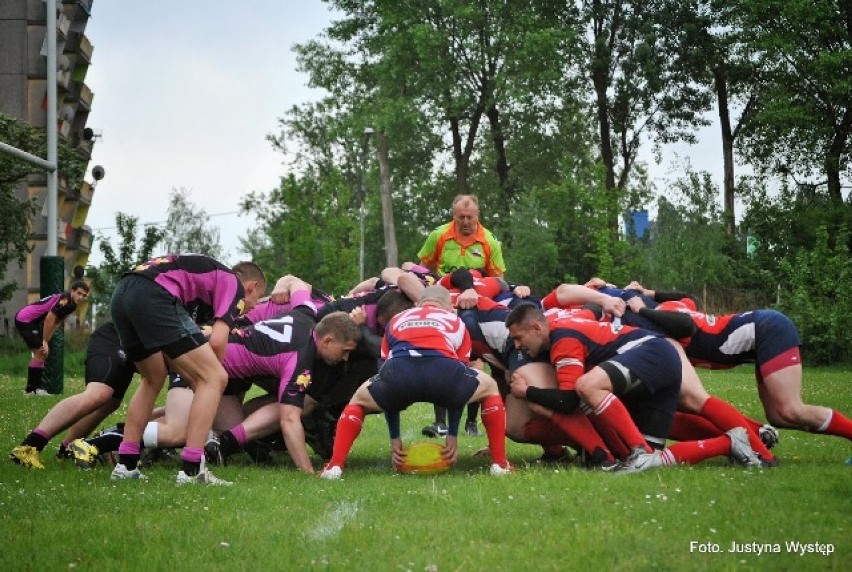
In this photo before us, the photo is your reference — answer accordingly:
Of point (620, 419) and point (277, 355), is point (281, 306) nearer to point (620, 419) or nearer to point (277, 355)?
point (277, 355)

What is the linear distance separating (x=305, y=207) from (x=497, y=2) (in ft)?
40.9

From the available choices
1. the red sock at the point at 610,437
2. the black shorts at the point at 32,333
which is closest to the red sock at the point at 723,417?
the red sock at the point at 610,437

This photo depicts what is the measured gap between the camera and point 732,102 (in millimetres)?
49938

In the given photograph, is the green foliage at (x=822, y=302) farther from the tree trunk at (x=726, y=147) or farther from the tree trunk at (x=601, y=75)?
the tree trunk at (x=601, y=75)

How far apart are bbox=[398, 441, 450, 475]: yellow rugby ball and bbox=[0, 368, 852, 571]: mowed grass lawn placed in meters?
0.12

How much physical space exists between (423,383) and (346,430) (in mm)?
817

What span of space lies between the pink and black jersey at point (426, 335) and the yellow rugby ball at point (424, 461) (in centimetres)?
84

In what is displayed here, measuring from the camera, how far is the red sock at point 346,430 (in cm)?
1013

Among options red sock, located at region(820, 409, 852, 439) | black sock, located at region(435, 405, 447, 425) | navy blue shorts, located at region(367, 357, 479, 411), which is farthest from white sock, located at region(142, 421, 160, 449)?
red sock, located at region(820, 409, 852, 439)

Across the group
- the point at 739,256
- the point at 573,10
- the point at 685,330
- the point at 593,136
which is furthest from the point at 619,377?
the point at 593,136

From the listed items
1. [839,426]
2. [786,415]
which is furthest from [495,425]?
[839,426]

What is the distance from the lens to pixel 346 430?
10148 millimetres

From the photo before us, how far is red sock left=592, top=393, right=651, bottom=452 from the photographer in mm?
9930

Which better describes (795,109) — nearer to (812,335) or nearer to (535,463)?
(812,335)
